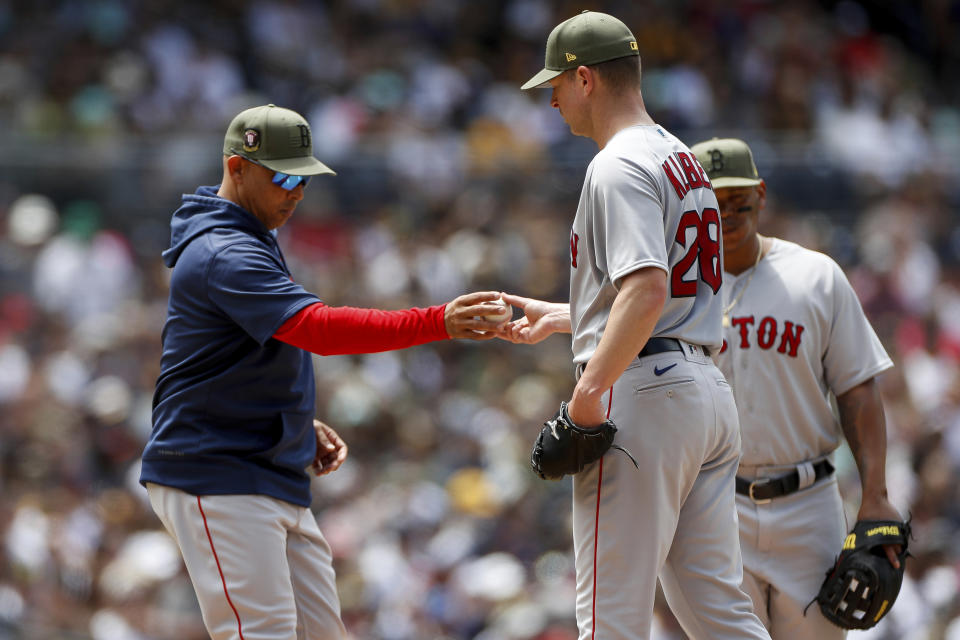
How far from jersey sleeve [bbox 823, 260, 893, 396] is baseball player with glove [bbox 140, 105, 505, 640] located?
1.29m

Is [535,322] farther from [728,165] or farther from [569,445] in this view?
[728,165]

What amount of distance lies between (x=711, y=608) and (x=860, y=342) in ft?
4.14

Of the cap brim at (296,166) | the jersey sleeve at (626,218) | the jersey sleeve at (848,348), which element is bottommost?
the jersey sleeve at (848,348)

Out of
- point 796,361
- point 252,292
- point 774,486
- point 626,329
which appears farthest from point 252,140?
point 774,486

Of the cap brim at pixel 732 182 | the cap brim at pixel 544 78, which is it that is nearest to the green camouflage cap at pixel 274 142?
the cap brim at pixel 544 78

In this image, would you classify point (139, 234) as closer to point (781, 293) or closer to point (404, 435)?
point (404, 435)

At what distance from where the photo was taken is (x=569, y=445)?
346cm

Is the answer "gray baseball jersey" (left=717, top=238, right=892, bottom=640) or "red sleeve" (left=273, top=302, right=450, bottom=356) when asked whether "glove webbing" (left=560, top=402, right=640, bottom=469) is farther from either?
"gray baseball jersey" (left=717, top=238, right=892, bottom=640)

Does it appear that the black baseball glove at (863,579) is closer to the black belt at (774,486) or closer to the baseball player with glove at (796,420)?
the baseball player with glove at (796,420)

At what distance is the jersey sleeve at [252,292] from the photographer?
385 cm

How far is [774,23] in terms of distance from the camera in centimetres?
1476

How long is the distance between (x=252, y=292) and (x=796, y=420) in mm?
1929

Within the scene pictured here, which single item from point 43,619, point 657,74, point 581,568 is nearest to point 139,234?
point 43,619

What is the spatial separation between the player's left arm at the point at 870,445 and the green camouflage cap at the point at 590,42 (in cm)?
152
